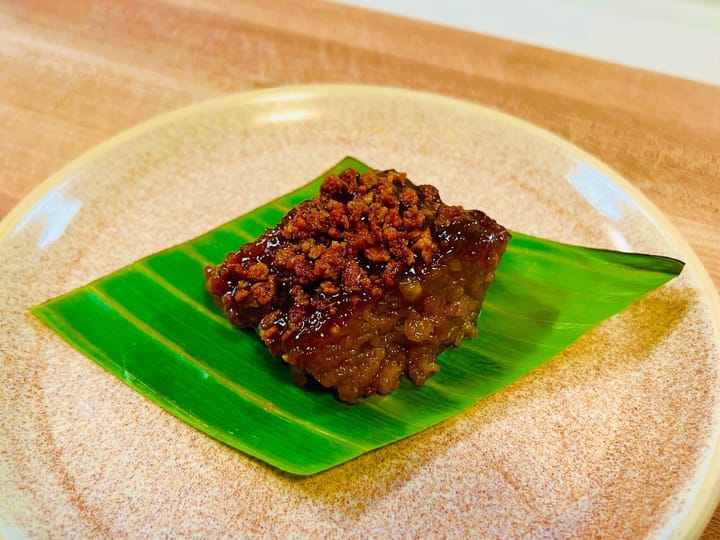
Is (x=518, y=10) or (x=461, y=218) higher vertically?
(x=518, y=10)

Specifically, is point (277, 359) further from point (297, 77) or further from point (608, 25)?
point (608, 25)

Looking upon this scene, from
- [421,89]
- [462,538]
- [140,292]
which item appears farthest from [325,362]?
[421,89]

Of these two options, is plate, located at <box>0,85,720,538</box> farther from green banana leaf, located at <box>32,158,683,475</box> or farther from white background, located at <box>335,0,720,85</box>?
white background, located at <box>335,0,720,85</box>

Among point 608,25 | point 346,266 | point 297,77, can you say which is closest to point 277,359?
point 346,266

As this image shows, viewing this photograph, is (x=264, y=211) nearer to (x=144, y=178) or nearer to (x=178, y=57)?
(x=144, y=178)

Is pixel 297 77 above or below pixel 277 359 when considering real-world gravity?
above
